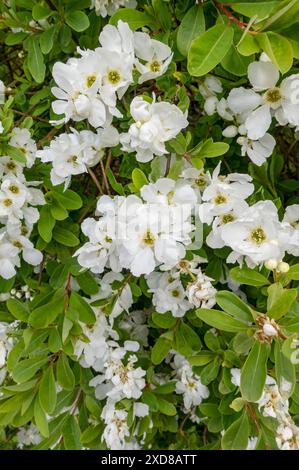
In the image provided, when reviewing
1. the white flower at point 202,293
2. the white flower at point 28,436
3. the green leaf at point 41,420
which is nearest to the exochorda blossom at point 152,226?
the white flower at point 202,293

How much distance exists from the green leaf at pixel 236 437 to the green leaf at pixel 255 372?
212 mm

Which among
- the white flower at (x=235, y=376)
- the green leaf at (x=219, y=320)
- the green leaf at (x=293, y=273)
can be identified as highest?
the green leaf at (x=293, y=273)

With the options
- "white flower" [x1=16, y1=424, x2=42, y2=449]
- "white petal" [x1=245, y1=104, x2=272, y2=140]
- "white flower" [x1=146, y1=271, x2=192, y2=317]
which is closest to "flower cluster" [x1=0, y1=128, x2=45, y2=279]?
"white flower" [x1=146, y1=271, x2=192, y2=317]

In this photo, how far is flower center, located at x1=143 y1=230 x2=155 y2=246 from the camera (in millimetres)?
1033

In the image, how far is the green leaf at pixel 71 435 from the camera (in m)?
1.53

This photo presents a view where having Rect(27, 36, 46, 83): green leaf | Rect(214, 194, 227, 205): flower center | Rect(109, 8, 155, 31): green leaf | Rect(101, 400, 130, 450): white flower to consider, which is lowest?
Rect(101, 400, 130, 450): white flower

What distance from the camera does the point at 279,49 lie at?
3.04 feet

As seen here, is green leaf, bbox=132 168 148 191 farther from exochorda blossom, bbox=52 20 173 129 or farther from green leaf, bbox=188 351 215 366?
green leaf, bbox=188 351 215 366

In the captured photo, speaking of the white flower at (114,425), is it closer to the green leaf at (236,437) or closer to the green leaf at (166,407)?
the green leaf at (166,407)

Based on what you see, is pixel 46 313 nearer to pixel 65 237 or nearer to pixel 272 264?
pixel 65 237

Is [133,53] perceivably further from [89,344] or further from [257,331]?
[89,344]

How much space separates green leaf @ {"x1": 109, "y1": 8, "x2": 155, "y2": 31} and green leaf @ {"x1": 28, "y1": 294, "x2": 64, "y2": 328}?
695 millimetres

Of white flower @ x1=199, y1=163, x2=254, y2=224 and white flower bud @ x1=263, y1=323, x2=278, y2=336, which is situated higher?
white flower @ x1=199, y1=163, x2=254, y2=224
